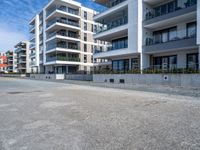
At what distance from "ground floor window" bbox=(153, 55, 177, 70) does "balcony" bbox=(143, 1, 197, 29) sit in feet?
14.4

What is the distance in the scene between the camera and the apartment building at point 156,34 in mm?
19091

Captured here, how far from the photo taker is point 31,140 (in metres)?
4.45

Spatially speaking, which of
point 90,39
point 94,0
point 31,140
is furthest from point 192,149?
point 90,39

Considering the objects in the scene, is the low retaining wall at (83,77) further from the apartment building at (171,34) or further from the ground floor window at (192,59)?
the ground floor window at (192,59)

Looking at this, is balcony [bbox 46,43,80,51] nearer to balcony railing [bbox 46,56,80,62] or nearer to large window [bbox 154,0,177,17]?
balcony railing [bbox 46,56,80,62]

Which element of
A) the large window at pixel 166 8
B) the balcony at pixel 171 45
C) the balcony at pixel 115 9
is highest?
the balcony at pixel 115 9

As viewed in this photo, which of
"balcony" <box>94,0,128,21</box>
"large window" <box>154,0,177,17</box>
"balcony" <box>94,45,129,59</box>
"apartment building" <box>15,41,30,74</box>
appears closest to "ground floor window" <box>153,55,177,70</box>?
"balcony" <box>94,45,129,59</box>

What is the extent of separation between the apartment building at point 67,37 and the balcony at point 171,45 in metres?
24.2

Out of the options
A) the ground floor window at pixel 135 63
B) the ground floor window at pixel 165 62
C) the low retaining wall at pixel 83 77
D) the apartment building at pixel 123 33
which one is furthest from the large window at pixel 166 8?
the low retaining wall at pixel 83 77

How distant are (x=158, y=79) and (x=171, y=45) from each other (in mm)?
4455

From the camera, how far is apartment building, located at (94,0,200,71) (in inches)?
752

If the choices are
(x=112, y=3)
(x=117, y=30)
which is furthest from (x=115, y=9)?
(x=112, y=3)

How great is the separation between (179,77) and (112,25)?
14934mm

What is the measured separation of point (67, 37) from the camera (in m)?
43.4
